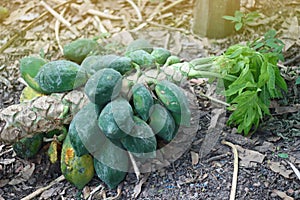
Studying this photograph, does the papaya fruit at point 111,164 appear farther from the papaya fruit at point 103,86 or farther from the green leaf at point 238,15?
the green leaf at point 238,15

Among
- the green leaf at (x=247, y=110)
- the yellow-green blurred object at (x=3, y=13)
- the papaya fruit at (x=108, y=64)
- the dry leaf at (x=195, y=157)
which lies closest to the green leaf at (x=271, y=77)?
the green leaf at (x=247, y=110)

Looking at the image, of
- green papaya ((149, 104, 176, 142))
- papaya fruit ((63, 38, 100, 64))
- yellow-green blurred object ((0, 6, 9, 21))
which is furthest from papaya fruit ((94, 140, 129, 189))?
yellow-green blurred object ((0, 6, 9, 21))

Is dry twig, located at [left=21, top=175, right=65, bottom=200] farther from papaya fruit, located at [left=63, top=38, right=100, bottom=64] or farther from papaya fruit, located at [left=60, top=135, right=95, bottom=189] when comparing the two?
papaya fruit, located at [left=63, top=38, right=100, bottom=64]

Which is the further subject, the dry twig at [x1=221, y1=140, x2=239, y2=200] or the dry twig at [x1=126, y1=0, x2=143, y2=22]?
the dry twig at [x1=126, y1=0, x2=143, y2=22]

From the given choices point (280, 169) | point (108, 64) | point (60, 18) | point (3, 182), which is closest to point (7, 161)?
point (3, 182)

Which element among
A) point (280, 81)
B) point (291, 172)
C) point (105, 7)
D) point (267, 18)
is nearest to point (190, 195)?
point (291, 172)

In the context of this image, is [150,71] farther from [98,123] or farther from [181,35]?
[181,35]
